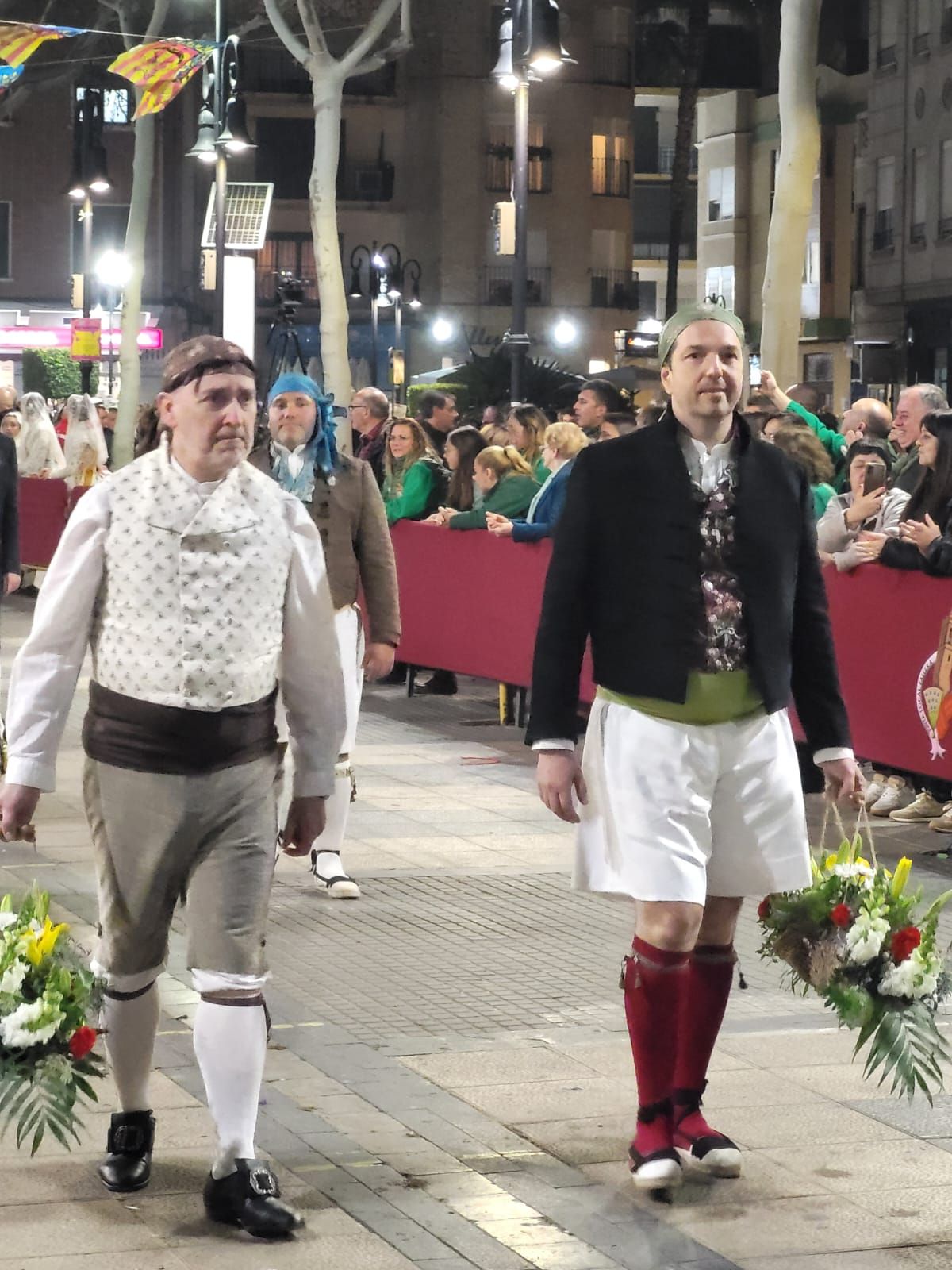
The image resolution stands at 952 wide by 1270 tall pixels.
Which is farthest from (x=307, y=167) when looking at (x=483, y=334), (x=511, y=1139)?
(x=511, y=1139)

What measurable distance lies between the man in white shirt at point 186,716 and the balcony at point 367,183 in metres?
73.1

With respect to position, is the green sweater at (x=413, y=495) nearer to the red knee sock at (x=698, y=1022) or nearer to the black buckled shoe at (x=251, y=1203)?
the red knee sock at (x=698, y=1022)

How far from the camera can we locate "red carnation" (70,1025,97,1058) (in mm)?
5340

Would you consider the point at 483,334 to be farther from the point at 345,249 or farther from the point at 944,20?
the point at 944,20

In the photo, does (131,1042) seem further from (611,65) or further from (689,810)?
(611,65)

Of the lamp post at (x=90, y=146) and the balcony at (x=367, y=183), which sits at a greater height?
the balcony at (x=367, y=183)

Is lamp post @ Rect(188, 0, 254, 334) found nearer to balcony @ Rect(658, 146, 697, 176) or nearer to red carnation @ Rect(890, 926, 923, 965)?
red carnation @ Rect(890, 926, 923, 965)

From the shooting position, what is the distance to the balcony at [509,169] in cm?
7488

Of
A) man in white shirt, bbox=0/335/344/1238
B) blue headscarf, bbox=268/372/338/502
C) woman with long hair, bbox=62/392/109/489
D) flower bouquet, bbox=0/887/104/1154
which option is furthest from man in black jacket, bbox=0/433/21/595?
woman with long hair, bbox=62/392/109/489

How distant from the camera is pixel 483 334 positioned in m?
75.5

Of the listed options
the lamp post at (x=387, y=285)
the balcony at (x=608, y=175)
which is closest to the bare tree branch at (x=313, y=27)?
the lamp post at (x=387, y=285)

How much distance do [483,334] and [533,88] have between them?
8.75 metres

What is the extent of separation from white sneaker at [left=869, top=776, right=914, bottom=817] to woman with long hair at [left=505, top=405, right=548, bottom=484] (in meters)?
5.04

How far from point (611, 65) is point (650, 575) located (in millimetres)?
73598
